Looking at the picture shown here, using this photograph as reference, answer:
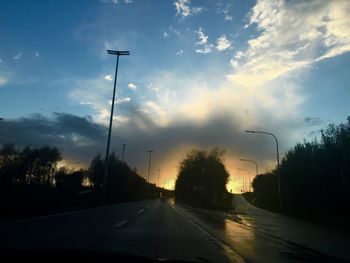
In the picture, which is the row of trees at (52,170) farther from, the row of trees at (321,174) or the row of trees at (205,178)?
the row of trees at (321,174)

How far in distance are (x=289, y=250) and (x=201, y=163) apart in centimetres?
10866

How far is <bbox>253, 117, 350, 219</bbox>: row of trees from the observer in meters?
43.4

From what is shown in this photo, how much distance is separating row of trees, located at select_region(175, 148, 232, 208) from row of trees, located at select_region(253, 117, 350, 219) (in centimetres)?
5629

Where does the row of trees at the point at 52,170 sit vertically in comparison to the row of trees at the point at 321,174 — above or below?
above

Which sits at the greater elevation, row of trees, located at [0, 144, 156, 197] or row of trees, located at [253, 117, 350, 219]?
row of trees, located at [0, 144, 156, 197]

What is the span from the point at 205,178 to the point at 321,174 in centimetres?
7394

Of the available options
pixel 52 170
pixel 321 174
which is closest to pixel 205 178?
pixel 52 170

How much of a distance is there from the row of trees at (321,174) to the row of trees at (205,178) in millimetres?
56288

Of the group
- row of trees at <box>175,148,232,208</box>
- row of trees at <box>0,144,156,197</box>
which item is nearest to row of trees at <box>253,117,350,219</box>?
row of trees at <box>175,148,232,208</box>

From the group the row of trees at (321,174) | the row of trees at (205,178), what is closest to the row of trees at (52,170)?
the row of trees at (205,178)

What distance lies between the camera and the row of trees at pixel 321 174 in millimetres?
43375

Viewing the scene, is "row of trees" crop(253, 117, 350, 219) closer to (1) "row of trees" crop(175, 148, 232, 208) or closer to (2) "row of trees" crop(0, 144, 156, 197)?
(1) "row of trees" crop(175, 148, 232, 208)

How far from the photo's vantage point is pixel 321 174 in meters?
46.2

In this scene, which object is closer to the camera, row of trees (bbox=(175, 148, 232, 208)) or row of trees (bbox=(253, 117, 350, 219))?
row of trees (bbox=(253, 117, 350, 219))
